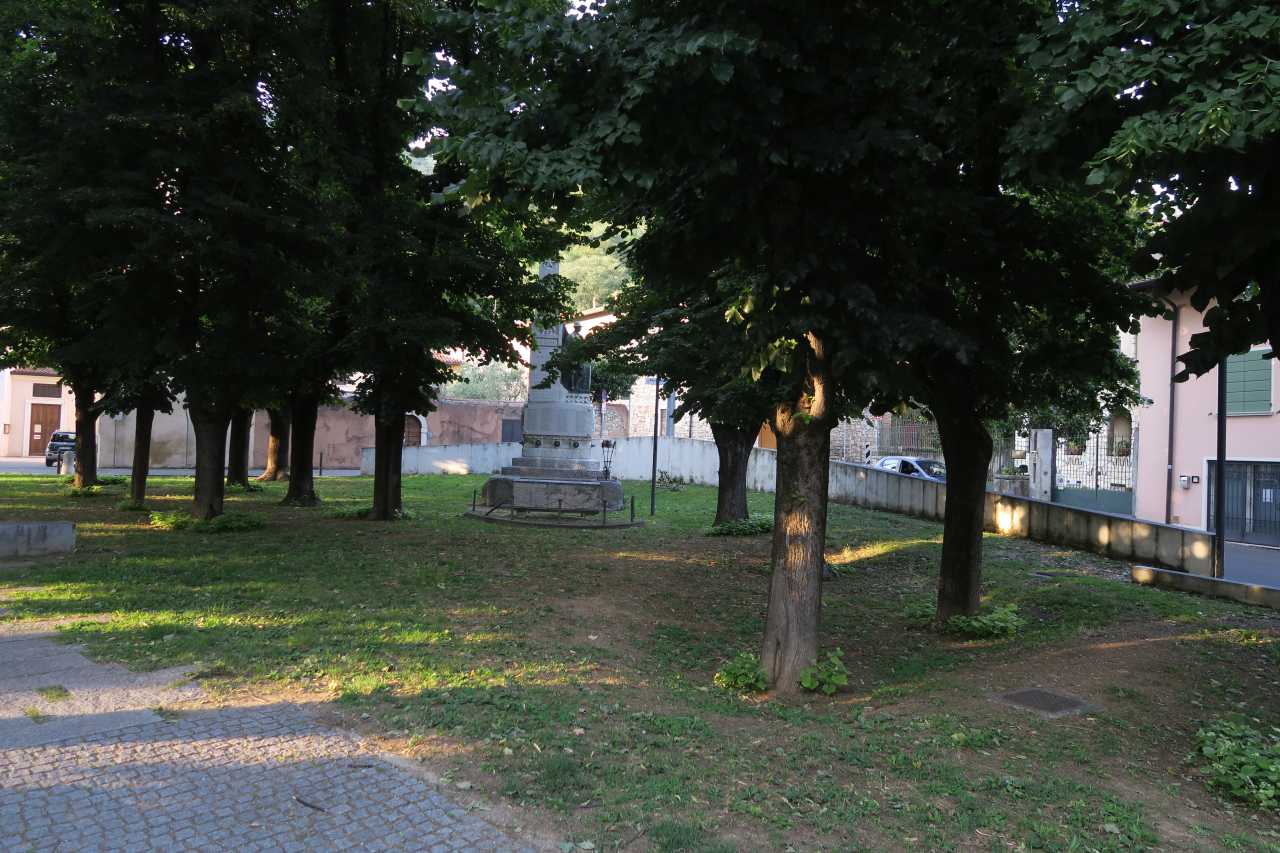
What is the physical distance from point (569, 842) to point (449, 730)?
1.56m

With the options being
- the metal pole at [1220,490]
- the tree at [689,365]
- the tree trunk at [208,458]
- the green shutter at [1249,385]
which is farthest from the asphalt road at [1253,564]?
the tree trunk at [208,458]

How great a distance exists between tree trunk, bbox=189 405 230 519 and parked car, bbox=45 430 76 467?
22742 mm

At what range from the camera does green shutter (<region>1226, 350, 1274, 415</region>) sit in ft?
69.2

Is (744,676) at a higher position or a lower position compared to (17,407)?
lower

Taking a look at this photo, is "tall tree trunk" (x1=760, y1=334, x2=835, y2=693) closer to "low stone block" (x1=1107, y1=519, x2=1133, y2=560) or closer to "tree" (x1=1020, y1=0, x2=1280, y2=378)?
"tree" (x1=1020, y1=0, x2=1280, y2=378)

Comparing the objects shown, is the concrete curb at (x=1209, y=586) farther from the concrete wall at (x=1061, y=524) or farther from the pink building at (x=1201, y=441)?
the pink building at (x=1201, y=441)

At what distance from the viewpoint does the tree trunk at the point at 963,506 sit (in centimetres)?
838

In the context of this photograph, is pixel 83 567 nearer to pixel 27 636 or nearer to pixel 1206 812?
pixel 27 636

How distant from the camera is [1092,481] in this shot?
889 inches

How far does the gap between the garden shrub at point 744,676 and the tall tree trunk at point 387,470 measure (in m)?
11.5

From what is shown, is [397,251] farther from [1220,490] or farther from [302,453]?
[1220,490]

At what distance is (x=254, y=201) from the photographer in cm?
1284

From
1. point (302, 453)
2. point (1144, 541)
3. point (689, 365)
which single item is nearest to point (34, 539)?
point (302, 453)

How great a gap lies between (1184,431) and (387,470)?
69.7 feet
